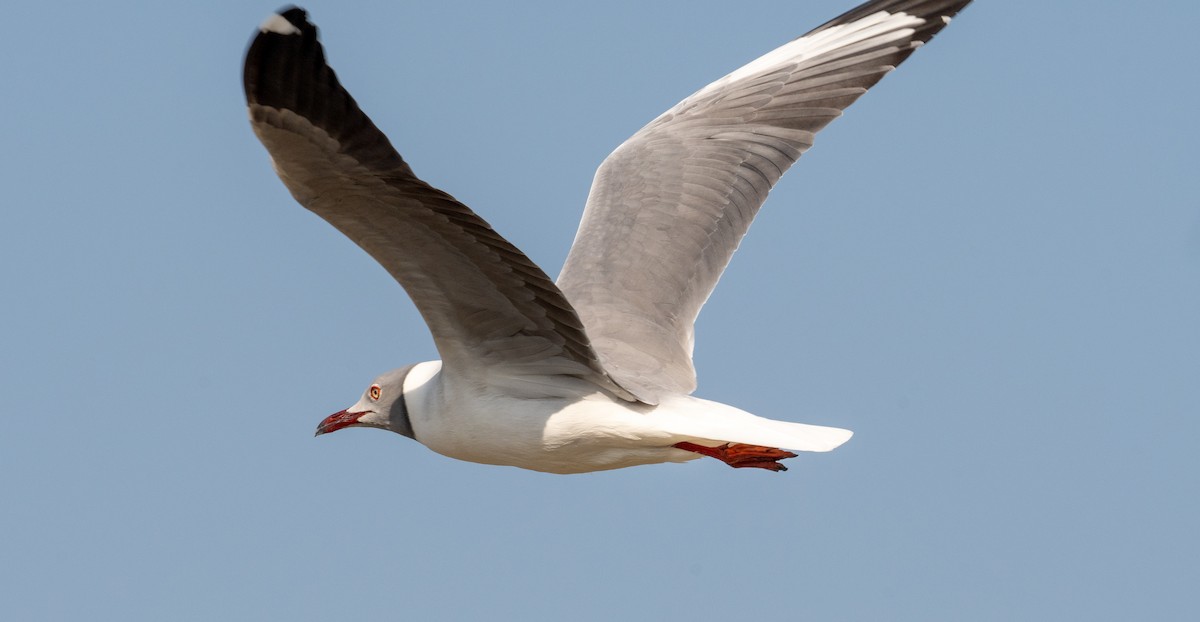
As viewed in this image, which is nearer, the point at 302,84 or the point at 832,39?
the point at 302,84

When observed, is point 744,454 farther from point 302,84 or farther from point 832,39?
point 832,39

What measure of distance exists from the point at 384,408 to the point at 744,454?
1983 mm

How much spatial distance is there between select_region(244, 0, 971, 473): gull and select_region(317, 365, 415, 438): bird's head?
0.04ft

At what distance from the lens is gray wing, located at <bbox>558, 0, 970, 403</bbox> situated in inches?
364

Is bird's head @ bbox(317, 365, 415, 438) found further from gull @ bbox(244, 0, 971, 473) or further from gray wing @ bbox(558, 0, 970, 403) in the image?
gray wing @ bbox(558, 0, 970, 403)

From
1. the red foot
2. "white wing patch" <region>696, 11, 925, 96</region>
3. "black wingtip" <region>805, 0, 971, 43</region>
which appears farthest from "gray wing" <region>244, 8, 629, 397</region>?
"black wingtip" <region>805, 0, 971, 43</region>

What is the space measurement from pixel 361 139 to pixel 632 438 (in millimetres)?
2491

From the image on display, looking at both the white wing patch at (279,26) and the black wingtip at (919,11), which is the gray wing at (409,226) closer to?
the white wing patch at (279,26)

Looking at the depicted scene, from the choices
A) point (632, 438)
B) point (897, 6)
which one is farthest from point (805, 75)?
point (632, 438)

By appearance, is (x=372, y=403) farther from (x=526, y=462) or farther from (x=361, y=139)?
(x=361, y=139)

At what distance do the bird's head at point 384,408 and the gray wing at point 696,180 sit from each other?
1.12 meters

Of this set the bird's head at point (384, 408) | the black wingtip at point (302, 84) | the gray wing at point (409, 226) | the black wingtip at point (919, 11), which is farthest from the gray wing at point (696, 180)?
the black wingtip at point (302, 84)

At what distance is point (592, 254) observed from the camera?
9664 millimetres

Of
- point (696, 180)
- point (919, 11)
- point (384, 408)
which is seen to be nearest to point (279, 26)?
point (384, 408)
